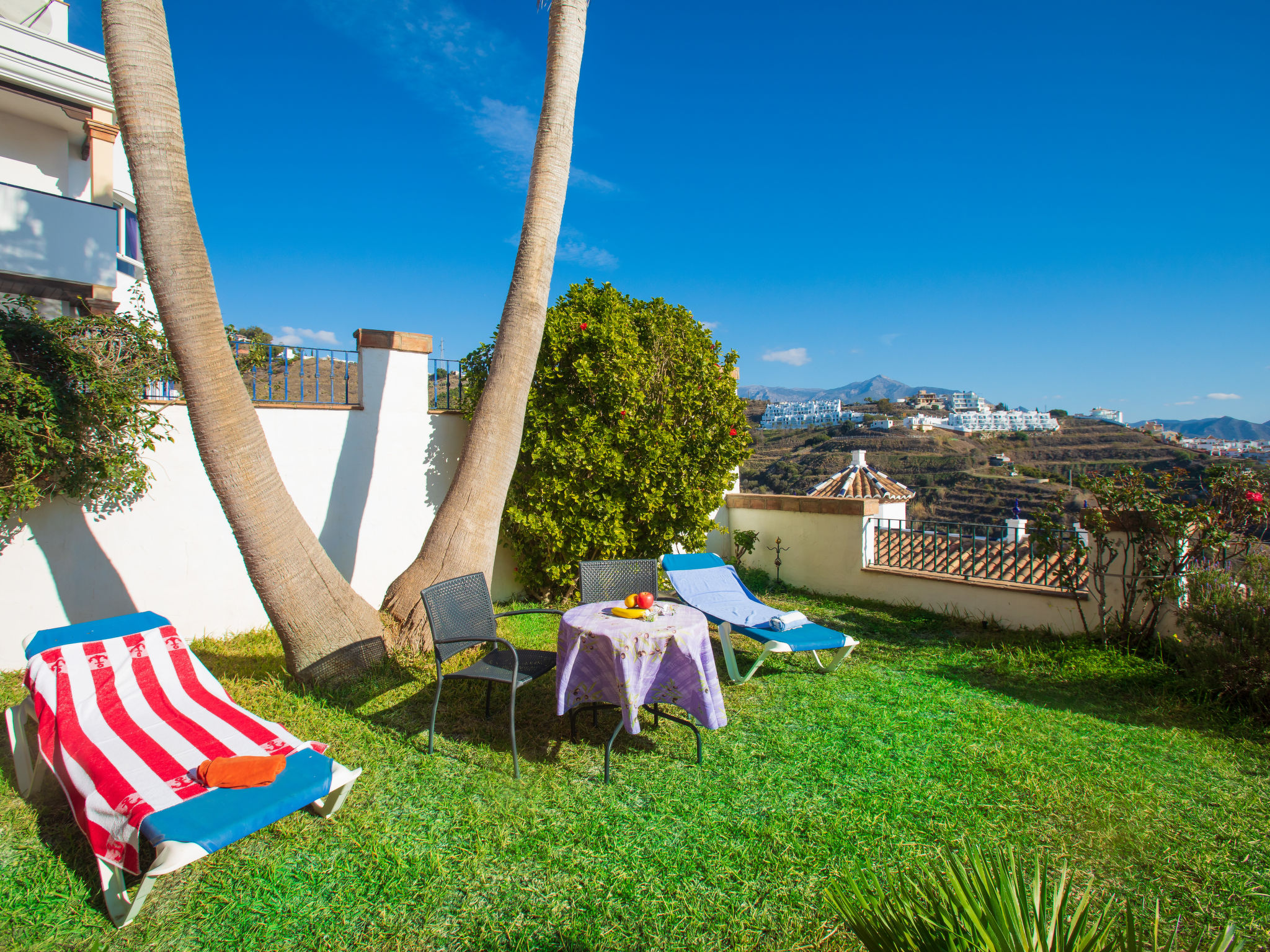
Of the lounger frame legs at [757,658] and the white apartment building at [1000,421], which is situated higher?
the white apartment building at [1000,421]

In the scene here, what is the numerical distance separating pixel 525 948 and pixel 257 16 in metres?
10.0

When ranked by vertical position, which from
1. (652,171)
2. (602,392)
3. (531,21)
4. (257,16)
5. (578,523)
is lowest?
(578,523)

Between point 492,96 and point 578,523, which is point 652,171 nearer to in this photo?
point 492,96

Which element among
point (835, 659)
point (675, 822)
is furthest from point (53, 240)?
point (835, 659)

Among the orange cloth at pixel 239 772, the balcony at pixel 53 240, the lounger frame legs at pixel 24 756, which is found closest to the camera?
the orange cloth at pixel 239 772

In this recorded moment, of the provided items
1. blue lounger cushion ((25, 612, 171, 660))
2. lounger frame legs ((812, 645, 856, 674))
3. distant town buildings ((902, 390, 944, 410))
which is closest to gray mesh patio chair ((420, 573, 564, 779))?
blue lounger cushion ((25, 612, 171, 660))

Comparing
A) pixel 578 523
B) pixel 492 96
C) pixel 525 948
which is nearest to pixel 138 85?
pixel 492 96

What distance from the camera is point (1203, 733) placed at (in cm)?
403

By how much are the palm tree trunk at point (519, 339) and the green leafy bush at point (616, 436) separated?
108 centimetres

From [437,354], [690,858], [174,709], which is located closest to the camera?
[690,858]

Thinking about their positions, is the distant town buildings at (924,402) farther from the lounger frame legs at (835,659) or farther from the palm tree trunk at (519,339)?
the palm tree trunk at (519,339)

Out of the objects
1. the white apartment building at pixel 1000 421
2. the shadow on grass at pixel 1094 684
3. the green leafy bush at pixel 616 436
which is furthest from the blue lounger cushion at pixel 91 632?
the white apartment building at pixel 1000 421

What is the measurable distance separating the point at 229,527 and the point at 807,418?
57.0 meters

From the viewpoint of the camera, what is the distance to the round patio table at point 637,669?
342cm
